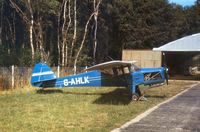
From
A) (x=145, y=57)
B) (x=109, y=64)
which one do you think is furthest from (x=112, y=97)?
(x=145, y=57)

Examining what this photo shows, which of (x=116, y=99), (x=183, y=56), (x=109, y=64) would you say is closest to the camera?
(x=116, y=99)

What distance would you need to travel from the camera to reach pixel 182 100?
17.3 metres

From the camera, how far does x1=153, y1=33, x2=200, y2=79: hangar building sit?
35.1m

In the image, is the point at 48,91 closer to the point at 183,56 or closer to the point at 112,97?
the point at 112,97

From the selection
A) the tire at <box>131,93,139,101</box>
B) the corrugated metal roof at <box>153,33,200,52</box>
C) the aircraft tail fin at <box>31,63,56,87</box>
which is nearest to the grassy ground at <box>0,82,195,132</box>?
the tire at <box>131,93,139,101</box>

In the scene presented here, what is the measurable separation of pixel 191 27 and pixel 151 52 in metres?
34.7

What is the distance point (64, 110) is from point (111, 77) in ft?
18.3

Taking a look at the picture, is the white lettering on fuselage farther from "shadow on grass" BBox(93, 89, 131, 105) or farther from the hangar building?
the hangar building

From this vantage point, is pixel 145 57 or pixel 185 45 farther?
pixel 145 57

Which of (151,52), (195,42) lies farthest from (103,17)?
(195,42)

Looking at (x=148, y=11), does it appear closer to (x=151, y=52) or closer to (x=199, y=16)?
(x=151, y=52)

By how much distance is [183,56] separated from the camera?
145ft

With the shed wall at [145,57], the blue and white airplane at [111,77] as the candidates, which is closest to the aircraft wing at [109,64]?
the blue and white airplane at [111,77]

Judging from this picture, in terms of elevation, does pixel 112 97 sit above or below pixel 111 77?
below
